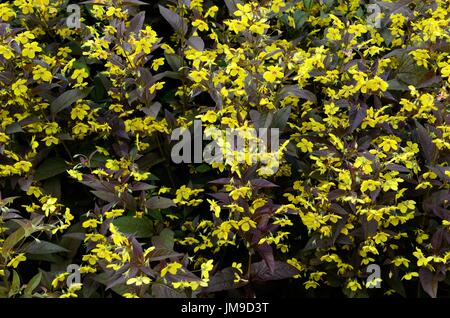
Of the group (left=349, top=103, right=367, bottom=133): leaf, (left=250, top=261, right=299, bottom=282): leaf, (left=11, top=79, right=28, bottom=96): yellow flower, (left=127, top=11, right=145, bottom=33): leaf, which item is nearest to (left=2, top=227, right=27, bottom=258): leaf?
(left=11, top=79, right=28, bottom=96): yellow flower

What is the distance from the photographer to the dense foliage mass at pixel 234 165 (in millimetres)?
2289

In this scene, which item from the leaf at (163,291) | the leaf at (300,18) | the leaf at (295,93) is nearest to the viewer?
the leaf at (163,291)

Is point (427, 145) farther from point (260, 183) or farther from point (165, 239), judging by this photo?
point (165, 239)

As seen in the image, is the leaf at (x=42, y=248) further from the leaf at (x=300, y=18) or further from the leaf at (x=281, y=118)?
the leaf at (x=300, y=18)

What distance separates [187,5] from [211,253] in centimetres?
104

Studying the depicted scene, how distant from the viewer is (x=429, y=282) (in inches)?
91.0

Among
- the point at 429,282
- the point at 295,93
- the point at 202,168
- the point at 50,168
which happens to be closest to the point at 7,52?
the point at 50,168

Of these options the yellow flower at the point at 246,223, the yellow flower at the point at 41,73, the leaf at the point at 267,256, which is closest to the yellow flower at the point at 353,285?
the leaf at the point at 267,256

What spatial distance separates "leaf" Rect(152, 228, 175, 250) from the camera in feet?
7.82

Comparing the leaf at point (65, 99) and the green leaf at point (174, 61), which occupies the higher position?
the green leaf at point (174, 61)

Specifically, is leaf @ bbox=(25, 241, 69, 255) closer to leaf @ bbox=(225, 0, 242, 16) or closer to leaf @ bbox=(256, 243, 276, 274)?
leaf @ bbox=(256, 243, 276, 274)

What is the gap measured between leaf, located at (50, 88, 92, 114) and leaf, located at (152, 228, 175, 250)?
0.66 meters
